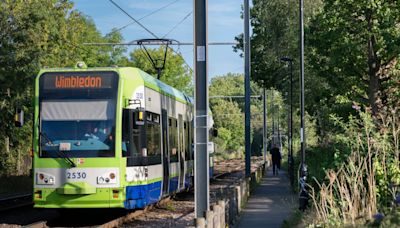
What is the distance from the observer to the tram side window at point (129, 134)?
1455 cm

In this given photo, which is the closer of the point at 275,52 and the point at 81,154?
the point at 81,154

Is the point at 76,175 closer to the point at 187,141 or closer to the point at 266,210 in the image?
the point at 266,210

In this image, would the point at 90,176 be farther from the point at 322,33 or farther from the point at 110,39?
the point at 110,39

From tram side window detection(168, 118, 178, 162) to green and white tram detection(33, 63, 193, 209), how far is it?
3334 mm

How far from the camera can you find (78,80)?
1495 centimetres

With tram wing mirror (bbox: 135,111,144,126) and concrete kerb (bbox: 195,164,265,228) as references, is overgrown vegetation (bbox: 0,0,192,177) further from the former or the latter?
tram wing mirror (bbox: 135,111,144,126)

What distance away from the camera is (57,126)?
14.6m

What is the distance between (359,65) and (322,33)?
5.29 ft

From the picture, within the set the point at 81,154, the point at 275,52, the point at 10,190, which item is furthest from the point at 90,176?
the point at 275,52

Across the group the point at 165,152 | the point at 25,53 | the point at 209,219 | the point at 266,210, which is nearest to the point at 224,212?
the point at 209,219

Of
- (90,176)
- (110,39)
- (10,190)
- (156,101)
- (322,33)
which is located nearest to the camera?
(90,176)

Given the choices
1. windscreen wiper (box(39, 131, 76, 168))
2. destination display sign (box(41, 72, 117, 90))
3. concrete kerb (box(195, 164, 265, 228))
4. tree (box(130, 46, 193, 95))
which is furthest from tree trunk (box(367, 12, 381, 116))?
tree (box(130, 46, 193, 95))

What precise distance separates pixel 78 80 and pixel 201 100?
3.24m

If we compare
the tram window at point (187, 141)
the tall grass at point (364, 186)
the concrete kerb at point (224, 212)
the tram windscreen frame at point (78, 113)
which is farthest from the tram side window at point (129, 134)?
the tram window at point (187, 141)
